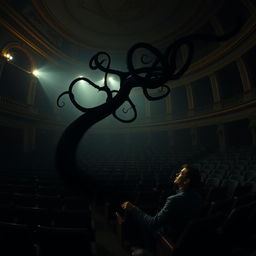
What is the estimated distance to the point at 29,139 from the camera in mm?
14273

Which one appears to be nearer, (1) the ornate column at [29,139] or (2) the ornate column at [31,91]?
(1) the ornate column at [29,139]

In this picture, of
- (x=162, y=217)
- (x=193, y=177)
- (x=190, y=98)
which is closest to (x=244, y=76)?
(x=190, y=98)

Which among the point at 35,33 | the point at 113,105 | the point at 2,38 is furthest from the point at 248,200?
the point at 35,33

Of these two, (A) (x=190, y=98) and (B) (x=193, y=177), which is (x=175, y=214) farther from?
(A) (x=190, y=98)

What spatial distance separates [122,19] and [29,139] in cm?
1383

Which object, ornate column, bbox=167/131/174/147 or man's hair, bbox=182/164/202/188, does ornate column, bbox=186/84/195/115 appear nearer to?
ornate column, bbox=167/131/174/147

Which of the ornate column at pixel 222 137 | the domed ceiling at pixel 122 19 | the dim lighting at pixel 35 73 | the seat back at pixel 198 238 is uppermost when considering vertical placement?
the domed ceiling at pixel 122 19

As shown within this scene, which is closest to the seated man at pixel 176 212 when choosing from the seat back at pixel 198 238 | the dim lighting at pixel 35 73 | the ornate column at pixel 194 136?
the seat back at pixel 198 238

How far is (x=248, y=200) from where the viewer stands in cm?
268

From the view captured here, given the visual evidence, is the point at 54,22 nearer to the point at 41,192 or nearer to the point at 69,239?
the point at 41,192

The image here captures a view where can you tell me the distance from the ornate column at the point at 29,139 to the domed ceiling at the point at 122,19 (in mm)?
9802

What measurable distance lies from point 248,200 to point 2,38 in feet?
52.6

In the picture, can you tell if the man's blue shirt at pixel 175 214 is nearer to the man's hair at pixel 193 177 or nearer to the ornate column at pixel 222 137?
the man's hair at pixel 193 177

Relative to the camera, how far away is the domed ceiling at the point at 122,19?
14.4 meters
